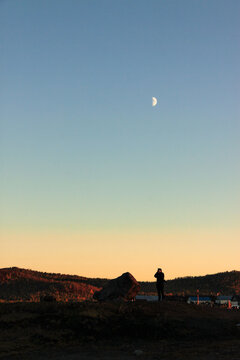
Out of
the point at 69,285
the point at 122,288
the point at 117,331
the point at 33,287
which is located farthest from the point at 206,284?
the point at 117,331

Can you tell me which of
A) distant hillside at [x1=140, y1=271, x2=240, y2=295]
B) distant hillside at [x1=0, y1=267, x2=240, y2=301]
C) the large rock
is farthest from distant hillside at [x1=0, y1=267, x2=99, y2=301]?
the large rock

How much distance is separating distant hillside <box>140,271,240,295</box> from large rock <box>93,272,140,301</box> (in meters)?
58.0

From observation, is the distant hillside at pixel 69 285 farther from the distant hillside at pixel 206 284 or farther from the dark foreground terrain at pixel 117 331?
the dark foreground terrain at pixel 117 331

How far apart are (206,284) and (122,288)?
71.8 meters

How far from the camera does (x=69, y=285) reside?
251 feet

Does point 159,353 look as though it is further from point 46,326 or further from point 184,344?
point 46,326

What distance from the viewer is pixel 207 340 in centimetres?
2205

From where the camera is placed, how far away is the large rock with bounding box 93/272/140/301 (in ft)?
110

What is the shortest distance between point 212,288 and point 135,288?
6730cm

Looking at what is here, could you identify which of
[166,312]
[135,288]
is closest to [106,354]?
[166,312]

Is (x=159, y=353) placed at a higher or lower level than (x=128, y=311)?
lower

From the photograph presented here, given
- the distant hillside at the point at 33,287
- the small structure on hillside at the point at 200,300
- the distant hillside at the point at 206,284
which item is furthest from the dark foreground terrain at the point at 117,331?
the distant hillside at the point at 206,284

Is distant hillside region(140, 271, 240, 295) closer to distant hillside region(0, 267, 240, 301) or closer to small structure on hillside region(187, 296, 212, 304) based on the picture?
distant hillside region(0, 267, 240, 301)

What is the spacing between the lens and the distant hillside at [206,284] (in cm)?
9394
